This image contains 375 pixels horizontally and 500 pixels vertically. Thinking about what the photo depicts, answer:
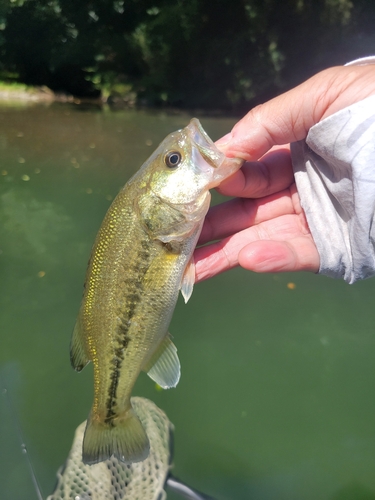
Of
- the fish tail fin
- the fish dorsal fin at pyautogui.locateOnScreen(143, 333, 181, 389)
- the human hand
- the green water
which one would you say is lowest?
the green water

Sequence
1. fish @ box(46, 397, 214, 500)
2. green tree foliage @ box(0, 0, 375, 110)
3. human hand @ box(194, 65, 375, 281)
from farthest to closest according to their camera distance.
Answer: green tree foliage @ box(0, 0, 375, 110) → fish @ box(46, 397, 214, 500) → human hand @ box(194, 65, 375, 281)

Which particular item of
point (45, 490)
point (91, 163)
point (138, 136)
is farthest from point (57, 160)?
point (45, 490)

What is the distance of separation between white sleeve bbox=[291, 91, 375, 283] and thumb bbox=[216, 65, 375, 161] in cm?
9

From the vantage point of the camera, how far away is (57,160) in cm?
796

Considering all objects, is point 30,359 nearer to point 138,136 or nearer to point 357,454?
point 357,454

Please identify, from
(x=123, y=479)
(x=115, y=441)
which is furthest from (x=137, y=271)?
(x=123, y=479)

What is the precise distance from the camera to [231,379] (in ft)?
12.5

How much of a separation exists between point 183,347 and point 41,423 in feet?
4.97

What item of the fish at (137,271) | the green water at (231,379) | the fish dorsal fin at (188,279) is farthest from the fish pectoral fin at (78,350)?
the green water at (231,379)

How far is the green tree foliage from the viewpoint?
14914mm

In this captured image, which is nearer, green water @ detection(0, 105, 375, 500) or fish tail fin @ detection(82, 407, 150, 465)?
fish tail fin @ detection(82, 407, 150, 465)

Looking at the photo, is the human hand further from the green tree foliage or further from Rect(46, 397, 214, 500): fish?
the green tree foliage

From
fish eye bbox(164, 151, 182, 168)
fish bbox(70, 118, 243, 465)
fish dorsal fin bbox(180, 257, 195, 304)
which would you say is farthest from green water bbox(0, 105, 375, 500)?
fish eye bbox(164, 151, 182, 168)

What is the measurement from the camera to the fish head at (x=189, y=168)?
198 cm
